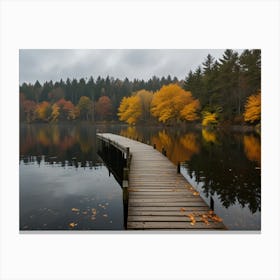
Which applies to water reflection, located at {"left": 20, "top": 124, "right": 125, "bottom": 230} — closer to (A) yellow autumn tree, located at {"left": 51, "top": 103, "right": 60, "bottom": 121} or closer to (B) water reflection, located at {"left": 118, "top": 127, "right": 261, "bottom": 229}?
(A) yellow autumn tree, located at {"left": 51, "top": 103, "right": 60, "bottom": 121}

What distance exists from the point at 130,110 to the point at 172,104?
4.59 m

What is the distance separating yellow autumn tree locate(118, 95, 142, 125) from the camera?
22.8m

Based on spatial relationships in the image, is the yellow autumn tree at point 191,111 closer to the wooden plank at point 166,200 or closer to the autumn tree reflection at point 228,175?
the autumn tree reflection at point 228,175

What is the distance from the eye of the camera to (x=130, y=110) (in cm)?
2327

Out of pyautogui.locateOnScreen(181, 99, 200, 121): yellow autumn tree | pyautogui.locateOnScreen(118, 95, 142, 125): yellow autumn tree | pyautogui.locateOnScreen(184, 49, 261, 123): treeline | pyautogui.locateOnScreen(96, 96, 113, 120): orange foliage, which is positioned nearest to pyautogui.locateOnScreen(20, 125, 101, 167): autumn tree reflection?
pyautogui.locateOnScreen(96, 96, 113, 120): orange foliage

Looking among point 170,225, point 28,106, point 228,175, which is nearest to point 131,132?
point 228,175

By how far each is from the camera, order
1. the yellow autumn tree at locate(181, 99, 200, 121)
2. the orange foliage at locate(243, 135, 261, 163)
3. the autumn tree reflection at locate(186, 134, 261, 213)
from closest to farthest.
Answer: the autumn tree reflection at locate(186, 134, 261, 213)
the orange foliage at locate(243, 135, 261, 163)
the yellow autumn tree at locate(181, 99, 200, 121)

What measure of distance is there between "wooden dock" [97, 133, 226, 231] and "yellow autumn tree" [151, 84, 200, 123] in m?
16.2

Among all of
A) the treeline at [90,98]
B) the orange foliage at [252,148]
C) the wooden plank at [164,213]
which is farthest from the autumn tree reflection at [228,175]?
→ the treeline at [90,98]

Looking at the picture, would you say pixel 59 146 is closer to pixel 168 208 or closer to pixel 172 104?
pixel 172 104

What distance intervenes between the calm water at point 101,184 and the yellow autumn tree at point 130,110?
559 cm
